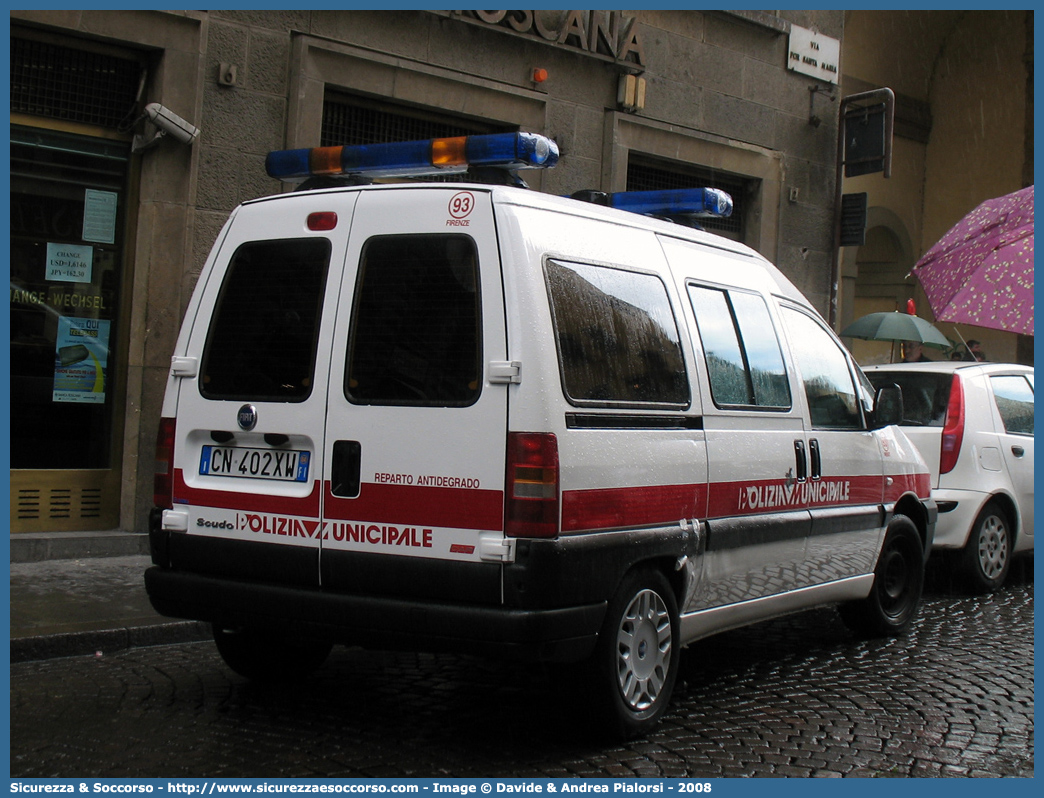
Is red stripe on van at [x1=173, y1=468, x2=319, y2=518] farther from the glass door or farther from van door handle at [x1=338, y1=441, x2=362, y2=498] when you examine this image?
the glass door

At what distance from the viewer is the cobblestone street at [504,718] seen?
420cm

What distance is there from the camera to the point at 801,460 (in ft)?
18.9

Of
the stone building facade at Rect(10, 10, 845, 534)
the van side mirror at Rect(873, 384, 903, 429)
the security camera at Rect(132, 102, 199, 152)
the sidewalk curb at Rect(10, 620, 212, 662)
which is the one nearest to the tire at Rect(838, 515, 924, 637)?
the van side mirror at Rect(873, 384, 903, 429)

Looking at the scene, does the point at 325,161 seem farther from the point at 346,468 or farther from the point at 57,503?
the point at 57,503

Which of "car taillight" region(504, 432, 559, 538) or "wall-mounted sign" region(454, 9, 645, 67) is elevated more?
"wall-mounted sign" region(454, 9, 645, 67)

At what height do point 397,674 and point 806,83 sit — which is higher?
point 806,83

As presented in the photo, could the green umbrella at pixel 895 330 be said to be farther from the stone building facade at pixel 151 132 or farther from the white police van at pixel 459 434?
the white police van at pixel 459 434

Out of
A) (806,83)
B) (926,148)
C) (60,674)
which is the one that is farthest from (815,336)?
(926,148)

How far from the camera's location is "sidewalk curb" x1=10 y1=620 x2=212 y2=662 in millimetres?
5668

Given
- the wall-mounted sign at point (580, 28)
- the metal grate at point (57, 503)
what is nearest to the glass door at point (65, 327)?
the metal grate at point (57, 503)

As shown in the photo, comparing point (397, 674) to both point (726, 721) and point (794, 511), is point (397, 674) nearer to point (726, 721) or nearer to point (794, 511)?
point (726, 721)

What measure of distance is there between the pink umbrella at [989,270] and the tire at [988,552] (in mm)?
1494

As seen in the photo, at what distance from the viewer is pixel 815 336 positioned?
6.25 metres

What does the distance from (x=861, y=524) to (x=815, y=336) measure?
1047 millimetres
